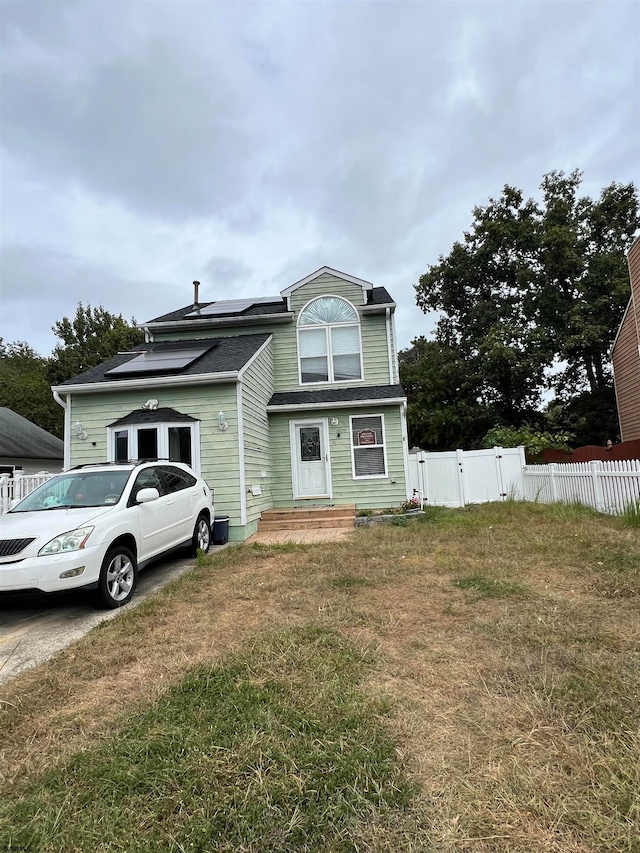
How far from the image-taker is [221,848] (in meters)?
1.59

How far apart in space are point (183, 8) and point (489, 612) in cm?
1186

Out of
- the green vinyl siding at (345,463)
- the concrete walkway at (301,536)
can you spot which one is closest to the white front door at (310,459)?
the green vinyl siding at (345,463)

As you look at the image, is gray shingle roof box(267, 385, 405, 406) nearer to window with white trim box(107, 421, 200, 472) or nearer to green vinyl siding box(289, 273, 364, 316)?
green vinyl siding box(289, 273, 364, 316)

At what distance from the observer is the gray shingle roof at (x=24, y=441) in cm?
1866

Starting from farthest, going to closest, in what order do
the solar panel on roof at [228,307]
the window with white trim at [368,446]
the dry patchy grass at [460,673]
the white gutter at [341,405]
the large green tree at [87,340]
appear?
the large green tree at [87,340] < the solar panel on roof at [228,307] < the window with white trim at [368,446] < the white gutter at [341,405] < the dry patchy grass at [460,673]

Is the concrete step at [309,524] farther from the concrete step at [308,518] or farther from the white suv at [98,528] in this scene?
the white suv at [98,528]

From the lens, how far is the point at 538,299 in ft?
69.6

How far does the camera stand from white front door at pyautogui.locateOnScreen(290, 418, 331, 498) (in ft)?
37.9

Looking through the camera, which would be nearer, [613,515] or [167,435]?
[613,515]

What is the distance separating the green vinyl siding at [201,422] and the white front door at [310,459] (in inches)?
111

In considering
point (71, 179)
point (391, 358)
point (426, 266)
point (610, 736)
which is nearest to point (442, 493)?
point (391, 358)

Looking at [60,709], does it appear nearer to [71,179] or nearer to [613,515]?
[613,515]

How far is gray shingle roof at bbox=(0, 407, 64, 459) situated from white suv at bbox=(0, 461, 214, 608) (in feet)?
51.4

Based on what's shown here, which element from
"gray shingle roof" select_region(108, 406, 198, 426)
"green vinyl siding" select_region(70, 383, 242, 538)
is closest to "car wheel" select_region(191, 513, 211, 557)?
"green vinyl siding" select_region(70, 383, 242, 538)
